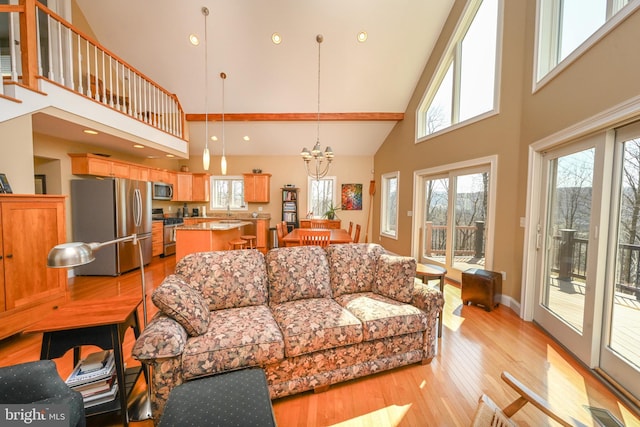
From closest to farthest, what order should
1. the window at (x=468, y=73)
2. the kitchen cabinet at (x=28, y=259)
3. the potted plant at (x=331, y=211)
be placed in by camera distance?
1. the kitchen cabinet at (x=28, y=259)
2. the window at (x=468, y=73)
3. the potted plant at (x=331, y=211)

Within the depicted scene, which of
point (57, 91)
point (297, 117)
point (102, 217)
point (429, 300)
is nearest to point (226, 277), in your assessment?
point (429, 300)

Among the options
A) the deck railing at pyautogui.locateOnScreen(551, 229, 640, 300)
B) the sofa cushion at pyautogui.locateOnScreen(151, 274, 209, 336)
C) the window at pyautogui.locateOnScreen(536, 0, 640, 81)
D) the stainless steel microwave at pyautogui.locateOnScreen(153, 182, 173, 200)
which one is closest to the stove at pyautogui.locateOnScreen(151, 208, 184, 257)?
the stainless steel microwave at pyautogui.locateOnScreen(153, 182, 173, 200)

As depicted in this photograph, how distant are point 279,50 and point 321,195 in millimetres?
3675

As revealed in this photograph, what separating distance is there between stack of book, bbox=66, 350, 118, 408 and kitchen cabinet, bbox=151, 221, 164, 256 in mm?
4484

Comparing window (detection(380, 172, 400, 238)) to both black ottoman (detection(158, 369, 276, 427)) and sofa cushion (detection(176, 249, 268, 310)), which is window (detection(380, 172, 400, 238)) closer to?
sofa cushion (detection(176, 249, 268, 310))

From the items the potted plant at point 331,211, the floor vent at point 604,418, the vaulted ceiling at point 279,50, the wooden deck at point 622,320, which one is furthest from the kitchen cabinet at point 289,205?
the floor vent at point 604,418

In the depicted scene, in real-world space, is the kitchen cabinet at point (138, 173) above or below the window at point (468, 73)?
below

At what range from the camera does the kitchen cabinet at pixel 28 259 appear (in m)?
2.24

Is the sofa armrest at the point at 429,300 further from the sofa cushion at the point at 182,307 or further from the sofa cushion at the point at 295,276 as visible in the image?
the sofa cushion at the point at 182,307

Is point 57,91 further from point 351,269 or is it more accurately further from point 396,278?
point 396,278

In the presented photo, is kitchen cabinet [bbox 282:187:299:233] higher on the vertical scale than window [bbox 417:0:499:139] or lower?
lower

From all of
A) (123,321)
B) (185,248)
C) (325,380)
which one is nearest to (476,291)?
A: (325,380)

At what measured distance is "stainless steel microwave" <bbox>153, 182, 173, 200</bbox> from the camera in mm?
5723

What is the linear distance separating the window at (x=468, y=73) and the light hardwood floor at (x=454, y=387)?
9.59ft
